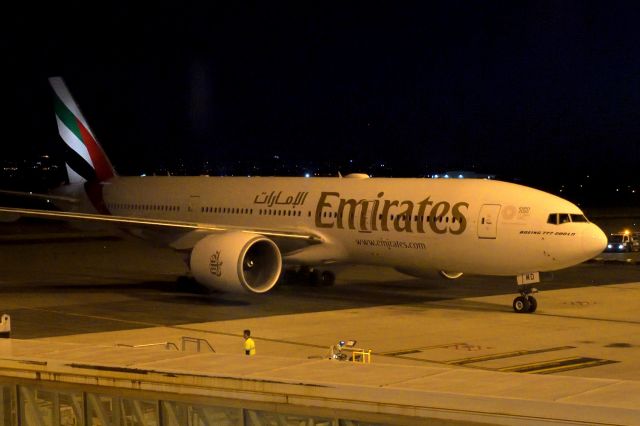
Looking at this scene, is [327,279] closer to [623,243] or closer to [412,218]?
[412,218]

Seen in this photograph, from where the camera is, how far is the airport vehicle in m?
39.4

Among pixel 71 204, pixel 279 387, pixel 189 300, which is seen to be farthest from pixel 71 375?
pixel 71 204

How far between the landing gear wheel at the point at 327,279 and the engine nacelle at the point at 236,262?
3.57 m

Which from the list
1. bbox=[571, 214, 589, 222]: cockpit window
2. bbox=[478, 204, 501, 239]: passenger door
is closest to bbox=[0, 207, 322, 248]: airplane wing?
bbox=[478, 204, 501, 239]: passenger door

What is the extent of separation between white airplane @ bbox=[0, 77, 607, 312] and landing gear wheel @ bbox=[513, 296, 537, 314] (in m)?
0.02

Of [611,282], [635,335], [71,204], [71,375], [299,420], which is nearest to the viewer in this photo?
[299,420]

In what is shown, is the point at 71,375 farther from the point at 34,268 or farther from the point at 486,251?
the point at 34,268

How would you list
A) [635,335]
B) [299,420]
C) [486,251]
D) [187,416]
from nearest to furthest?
[299,420] < [187,416] < [635,335] < [486,251]

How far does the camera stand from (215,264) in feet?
83.8

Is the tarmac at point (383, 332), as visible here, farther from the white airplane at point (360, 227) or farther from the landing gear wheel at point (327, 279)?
the white airplane at point (360, 227)

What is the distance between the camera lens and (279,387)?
6973mm

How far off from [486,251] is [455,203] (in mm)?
1541

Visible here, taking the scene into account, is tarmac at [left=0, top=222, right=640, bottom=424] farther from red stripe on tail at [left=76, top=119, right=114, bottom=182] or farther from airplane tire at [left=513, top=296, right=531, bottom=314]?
red stripe on tail at [left=76, top=119, right=114, bottom=182]

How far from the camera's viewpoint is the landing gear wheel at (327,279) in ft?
97.6
